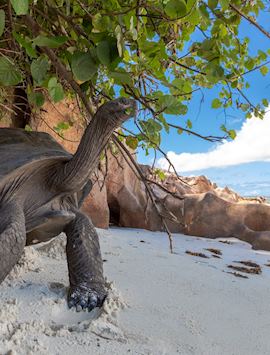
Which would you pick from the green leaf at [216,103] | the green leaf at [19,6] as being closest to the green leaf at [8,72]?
the green leaf at [19,6]

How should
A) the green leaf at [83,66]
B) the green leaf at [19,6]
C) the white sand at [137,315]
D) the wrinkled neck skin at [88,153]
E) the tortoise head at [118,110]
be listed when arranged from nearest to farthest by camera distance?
the green leaf at [19,6] → the green leaf at [83,66] → the white sand at [137,315] → the tortoise head at [118,110] → the wrinkled neck skin at [88,153]

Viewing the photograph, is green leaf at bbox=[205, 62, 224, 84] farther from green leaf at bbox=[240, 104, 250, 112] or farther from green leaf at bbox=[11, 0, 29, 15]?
green leaf at bbox=[240, 104, 250, 112]

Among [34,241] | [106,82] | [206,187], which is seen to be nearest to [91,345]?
[34,241]

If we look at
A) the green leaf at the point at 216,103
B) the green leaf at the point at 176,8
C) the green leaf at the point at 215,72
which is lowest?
the green leaf at the point at 215,72

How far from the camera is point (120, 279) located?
2.48 metres

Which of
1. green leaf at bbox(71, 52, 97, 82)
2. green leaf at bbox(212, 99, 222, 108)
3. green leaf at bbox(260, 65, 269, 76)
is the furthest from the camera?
green leaf at bbox(260, 65, 269, 76)

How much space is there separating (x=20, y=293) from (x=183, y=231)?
6.70 m

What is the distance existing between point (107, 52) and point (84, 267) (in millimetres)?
1285

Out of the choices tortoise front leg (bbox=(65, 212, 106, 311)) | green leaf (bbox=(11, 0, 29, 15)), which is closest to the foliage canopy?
green leaf (bbox=(11, 0, 29, 15))

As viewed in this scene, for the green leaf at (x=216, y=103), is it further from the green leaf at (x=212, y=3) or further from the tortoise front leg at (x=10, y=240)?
the tortoise front leg at (x=10, y=240)

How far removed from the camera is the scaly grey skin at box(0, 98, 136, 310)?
73.4 inches

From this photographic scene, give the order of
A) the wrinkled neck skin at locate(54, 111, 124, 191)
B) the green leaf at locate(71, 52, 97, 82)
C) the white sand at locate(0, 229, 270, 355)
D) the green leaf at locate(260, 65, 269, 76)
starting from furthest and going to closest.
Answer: the green leaf at locate(260, 65, 269, 76) < the wrinkled neck skin at locate(54, 111, 124, 191) < the white sand at locate(0, 229, 270, 355) < the green leaf at locate(71, 52, 97, 82)

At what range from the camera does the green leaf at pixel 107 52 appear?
4.21ft

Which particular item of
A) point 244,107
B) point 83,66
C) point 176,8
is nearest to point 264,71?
point 244,107
